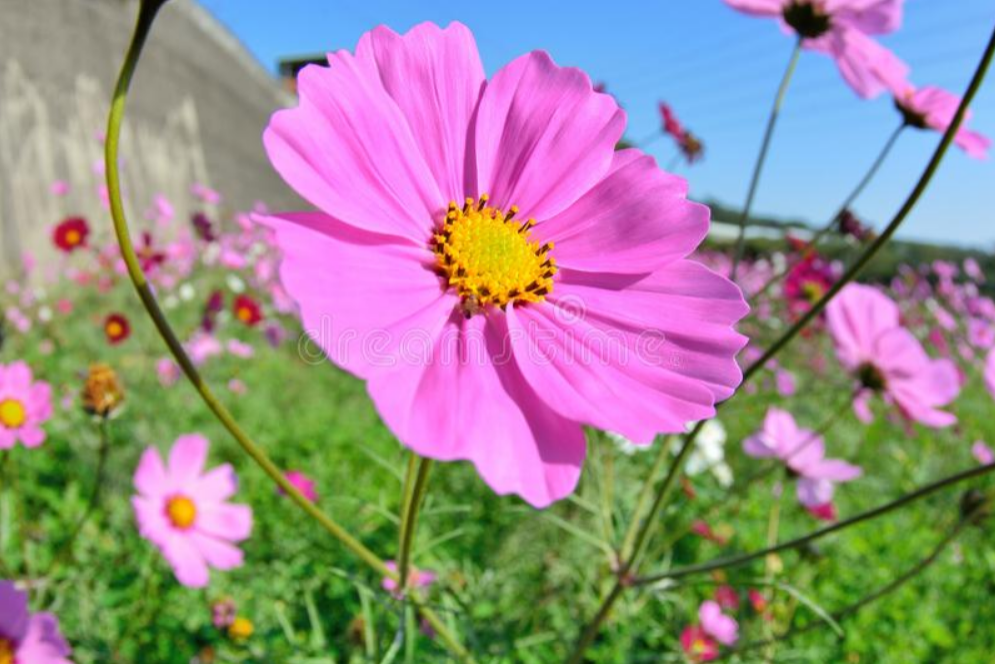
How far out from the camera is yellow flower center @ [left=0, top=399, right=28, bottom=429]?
0.93m

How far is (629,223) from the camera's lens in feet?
1.55

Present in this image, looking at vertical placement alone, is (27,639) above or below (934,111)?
below

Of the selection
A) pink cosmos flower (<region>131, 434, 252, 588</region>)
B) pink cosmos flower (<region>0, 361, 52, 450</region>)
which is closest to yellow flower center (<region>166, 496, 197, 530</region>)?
Result: pink cosmos flower (<region>131, 434, 252, 588</region>)

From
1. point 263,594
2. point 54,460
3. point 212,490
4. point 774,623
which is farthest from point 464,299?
point 54,460

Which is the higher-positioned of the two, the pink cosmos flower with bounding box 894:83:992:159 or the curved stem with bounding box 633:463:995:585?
the pink cosmos flower with bounding box 894:83:992:159

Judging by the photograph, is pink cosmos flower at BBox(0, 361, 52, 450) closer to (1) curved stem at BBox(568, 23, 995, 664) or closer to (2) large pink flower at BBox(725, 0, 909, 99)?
(1) curved stem at BBox(568, 23, 995, 664)

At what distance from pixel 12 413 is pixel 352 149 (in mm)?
811

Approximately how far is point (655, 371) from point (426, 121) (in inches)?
8.9

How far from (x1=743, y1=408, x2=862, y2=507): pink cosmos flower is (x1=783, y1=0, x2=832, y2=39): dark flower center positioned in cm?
77

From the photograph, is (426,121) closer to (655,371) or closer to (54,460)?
(655,371)

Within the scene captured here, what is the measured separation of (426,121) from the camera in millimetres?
469

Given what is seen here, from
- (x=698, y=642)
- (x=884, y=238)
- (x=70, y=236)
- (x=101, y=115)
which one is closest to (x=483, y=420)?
(x=884, y=238)

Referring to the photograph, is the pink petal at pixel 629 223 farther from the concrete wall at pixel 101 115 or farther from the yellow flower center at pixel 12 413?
the concrete wall at pixel 101 115

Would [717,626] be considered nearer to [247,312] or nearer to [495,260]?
[495,260]
